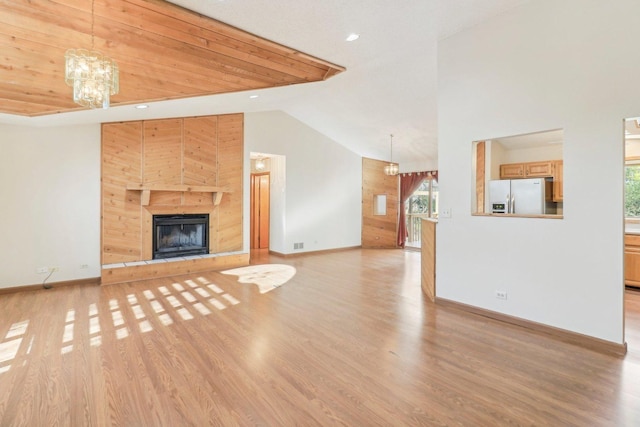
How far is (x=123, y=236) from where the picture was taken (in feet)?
18.3

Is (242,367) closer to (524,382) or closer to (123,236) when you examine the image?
(524,382)

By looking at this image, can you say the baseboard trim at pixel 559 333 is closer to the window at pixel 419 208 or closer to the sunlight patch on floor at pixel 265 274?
the sunlight patch on floor at pixel 265 274

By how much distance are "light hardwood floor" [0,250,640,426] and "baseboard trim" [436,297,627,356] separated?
0.31 feet

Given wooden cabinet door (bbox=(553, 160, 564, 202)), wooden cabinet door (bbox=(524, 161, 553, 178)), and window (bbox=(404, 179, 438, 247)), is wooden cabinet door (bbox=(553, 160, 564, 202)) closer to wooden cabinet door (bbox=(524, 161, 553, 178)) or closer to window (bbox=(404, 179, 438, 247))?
wooden cabinet door (bbox=(524, 161, 553, 178))

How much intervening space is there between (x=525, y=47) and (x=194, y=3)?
10.9 feet

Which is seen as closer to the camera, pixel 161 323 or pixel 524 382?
pixel 524 382

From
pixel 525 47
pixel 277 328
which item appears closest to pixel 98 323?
pixel 277 328

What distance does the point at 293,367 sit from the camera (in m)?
2.59

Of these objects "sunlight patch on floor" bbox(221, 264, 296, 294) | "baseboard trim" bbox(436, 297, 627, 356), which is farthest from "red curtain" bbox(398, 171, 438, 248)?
"baseboard trim" bbox(436, 297, 627, 356)

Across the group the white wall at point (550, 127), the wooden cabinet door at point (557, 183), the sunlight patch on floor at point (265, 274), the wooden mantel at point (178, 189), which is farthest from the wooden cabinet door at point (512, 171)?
the wooden mantel at point (178, 189)

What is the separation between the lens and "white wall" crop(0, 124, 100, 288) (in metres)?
4.66

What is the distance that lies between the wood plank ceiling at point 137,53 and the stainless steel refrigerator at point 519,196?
2897mm

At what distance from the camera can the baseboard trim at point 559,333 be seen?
2.84 metres

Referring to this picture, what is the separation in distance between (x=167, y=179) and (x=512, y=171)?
670 centimetres
